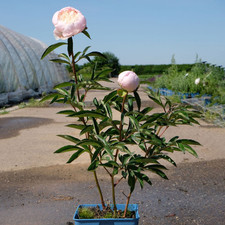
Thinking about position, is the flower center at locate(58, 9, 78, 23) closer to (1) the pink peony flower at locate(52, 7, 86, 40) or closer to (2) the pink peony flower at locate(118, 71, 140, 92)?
(1) the pink peony flower at locate(52, 7, 86, 40)

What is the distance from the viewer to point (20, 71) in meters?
12.5

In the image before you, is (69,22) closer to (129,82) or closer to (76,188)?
(129,82)

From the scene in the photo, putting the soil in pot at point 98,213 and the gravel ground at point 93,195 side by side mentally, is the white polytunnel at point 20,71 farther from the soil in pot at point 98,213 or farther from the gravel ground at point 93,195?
the soil in pot at point 98,213

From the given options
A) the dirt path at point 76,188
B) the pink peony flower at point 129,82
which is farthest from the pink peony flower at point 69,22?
the dirt path at point 76,188

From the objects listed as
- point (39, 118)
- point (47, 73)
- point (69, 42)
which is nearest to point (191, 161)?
point (69, 42)

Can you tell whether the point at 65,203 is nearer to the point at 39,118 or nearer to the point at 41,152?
the point at 41,152

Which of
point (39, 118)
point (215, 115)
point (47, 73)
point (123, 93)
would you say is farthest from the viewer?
point (47, 73)

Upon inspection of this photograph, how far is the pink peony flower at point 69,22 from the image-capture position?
1.66 m

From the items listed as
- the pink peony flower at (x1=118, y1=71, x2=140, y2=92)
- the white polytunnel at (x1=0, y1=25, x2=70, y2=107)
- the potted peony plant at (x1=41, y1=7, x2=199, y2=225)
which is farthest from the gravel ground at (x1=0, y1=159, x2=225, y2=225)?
the white polytunnel at (x1=0, y1=25, x2=70, y2=107)

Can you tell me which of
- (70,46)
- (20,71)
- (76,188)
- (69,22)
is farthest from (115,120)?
(20,71)

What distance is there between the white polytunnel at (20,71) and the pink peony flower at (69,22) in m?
9.51

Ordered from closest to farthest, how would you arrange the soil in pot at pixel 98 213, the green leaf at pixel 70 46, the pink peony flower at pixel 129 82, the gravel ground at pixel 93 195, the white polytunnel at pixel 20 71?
1. the pink peony flower at pixel 129 82
2. the green leaf at pixel 70 46
3. the soil in pot at pixel 98 213
4. the gravel ground at pixel 93 195
5. the white polytunnel at pixel 20 71

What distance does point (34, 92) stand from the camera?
43.8 feet

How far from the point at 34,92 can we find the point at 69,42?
39.3ft
